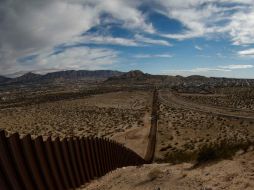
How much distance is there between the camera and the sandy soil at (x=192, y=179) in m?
5.95

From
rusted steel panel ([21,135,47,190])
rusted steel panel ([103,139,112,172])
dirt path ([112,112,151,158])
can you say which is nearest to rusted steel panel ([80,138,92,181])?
rusted steel panel ([103,139,112,172])

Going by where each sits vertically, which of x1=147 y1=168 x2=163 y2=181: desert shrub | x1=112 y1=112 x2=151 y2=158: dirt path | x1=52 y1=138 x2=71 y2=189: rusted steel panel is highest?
x1=52 y1=138 x2=71 y2=189: rusted steel panel

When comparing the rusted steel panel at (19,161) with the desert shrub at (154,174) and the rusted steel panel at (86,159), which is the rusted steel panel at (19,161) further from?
the desert shrub at (154,174)

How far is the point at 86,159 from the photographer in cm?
640

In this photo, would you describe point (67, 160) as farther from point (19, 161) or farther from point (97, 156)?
point (97, 156)

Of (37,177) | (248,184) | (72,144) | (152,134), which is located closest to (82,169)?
(72,144)

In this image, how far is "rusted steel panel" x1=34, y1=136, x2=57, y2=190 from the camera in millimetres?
4184

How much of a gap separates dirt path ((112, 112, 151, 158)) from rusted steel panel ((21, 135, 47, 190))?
2251cm

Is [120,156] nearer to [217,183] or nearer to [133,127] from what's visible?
[217,183]

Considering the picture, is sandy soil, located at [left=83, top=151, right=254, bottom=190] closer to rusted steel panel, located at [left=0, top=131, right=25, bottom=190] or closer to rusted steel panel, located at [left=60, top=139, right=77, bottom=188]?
rusted steel panel, located at [left=60, top=139, right=77, bottom=188]

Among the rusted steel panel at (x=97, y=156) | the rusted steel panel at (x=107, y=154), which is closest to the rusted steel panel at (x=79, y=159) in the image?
the rusted steel panel at (x=97, y=156)

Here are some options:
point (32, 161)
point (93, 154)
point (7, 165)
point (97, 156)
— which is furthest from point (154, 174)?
point (7, 165)

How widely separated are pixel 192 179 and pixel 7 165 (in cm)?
400

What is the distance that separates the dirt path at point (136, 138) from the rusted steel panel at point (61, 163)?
21.5 meters
